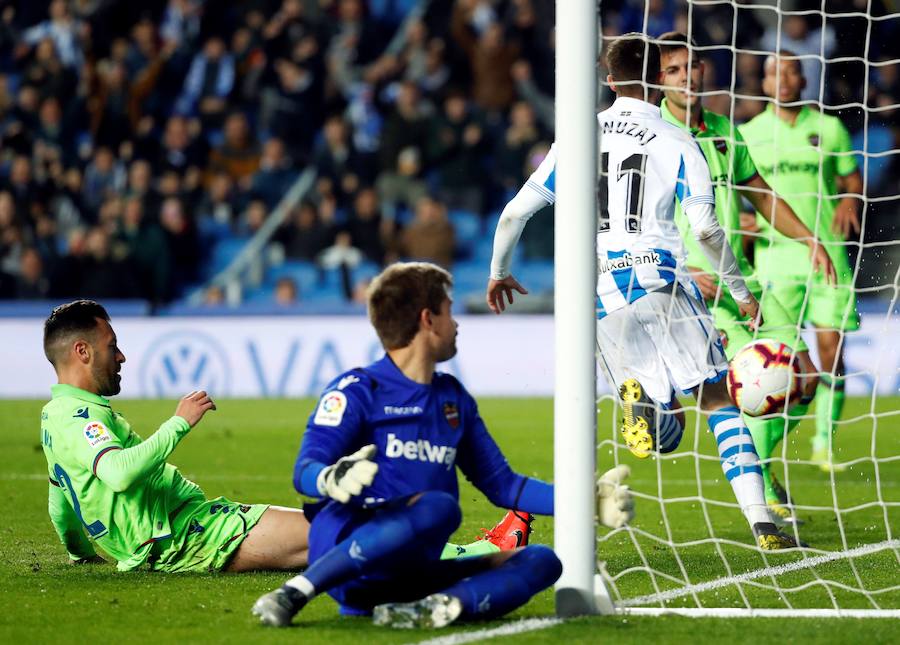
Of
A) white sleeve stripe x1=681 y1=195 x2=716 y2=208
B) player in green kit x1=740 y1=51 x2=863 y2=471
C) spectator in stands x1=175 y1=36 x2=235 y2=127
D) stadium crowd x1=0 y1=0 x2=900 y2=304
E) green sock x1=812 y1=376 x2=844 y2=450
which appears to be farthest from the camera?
spectator in stands x1=175 y1=36 x2=235 y2=127

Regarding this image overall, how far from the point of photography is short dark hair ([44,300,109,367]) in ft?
16.6

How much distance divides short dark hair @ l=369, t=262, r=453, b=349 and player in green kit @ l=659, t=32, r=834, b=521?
1.65 metres

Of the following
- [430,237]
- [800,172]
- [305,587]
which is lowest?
[305,587]

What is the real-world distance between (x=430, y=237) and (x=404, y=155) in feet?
4.44

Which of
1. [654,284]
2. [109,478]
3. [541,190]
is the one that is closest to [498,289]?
[541,190]

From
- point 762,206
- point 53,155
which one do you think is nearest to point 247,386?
point 53,155

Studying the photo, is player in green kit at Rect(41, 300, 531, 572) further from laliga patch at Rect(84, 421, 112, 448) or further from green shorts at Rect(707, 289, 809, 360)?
green shorts at Rect(707, 289, 809, 360)

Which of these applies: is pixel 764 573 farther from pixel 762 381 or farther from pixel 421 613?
pixel 421 613

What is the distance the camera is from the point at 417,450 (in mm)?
4105

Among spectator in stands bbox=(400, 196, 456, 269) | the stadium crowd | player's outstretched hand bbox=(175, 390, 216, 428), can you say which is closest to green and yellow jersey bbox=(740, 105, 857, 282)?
player's outstretched hand bbox=(175, 390, 216, 428)

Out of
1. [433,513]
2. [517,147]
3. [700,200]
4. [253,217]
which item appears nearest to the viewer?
[433,513]

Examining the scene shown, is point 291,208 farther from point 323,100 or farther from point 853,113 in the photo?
point 853,113

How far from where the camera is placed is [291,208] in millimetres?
16547

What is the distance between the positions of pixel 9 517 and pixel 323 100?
35.7 ft
